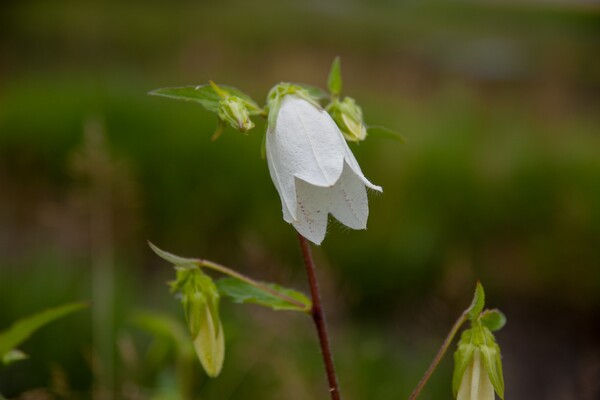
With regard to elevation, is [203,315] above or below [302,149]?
below

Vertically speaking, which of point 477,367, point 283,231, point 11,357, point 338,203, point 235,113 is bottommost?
point 283,231

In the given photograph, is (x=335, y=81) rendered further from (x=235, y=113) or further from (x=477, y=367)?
(x=477, y=367)

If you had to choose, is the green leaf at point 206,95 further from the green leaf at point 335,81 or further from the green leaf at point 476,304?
the green leaf at point 476,304

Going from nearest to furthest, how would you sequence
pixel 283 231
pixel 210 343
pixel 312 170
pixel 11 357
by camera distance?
pixel 312 170 → pixel 210 343 → pixel 11 357 → pixel 283 231

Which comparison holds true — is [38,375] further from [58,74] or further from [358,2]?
[358,2]

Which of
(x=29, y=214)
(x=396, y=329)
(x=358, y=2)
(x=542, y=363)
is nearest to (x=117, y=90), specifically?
(x=29, y=214)

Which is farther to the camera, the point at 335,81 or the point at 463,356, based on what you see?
the point at 335,81

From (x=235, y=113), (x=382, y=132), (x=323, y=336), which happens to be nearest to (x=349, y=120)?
(x=382, y=132)
